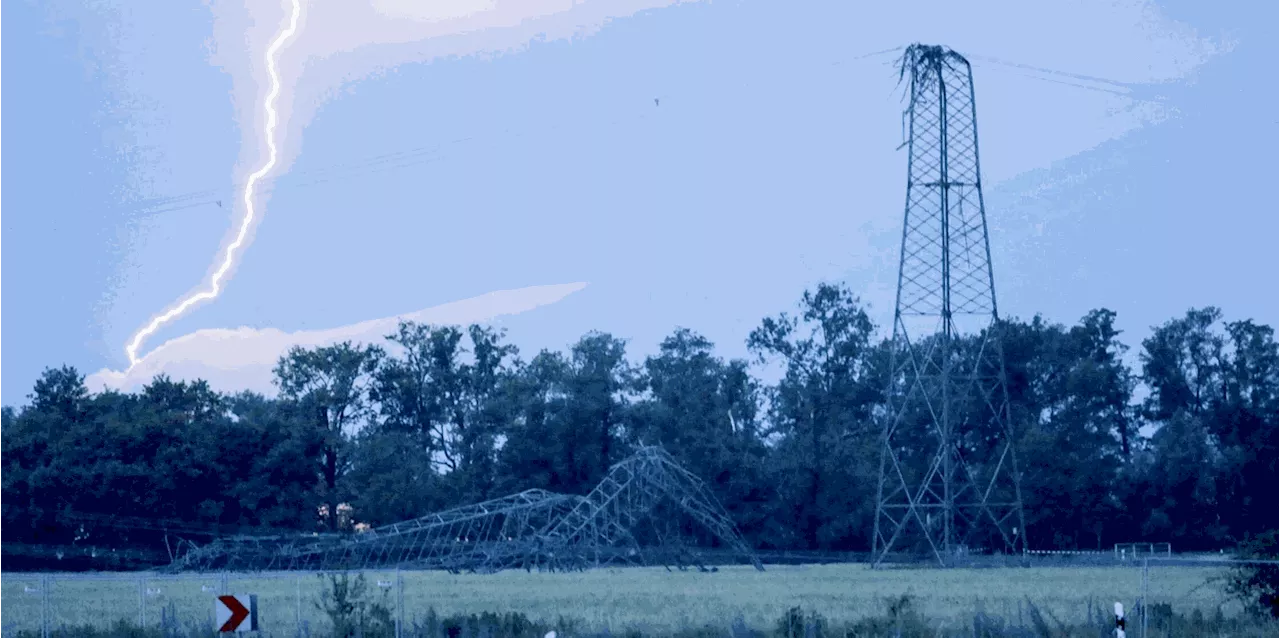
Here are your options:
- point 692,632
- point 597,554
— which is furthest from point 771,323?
point 692,632

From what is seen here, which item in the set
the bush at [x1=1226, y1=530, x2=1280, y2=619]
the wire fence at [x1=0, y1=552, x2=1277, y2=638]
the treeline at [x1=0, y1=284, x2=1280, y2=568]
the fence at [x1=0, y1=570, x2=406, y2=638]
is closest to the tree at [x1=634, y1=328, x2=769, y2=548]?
the treeline at [x1=0, y1=284, x2=1280, y2=568]

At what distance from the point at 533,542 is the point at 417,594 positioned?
2126cm

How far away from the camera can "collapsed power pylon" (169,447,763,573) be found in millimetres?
67062

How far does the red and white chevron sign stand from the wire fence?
146 inches

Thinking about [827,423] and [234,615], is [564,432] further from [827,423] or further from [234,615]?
[234,615]

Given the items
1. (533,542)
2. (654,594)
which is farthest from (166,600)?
(533,542)

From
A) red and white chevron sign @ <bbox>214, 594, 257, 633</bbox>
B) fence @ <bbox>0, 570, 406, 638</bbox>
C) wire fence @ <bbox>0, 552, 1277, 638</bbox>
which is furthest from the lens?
fence @ <bbox>0, 570, 406, 638</bbox>

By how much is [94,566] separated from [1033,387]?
50688 millimetres

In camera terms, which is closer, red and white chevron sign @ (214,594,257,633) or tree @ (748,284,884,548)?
red and white chevron sign @ (214,594,257,633)

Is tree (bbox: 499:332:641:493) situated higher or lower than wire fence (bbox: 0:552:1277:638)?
higher

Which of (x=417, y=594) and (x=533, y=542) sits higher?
(x=533, y=542)

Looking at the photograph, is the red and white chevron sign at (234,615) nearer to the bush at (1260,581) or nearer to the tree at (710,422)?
the bush at (1260,581)

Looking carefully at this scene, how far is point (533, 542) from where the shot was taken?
66.2 meters

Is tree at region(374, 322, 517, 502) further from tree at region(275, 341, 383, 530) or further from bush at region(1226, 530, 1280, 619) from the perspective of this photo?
bush at region(1226, 530, 1280, 619)
